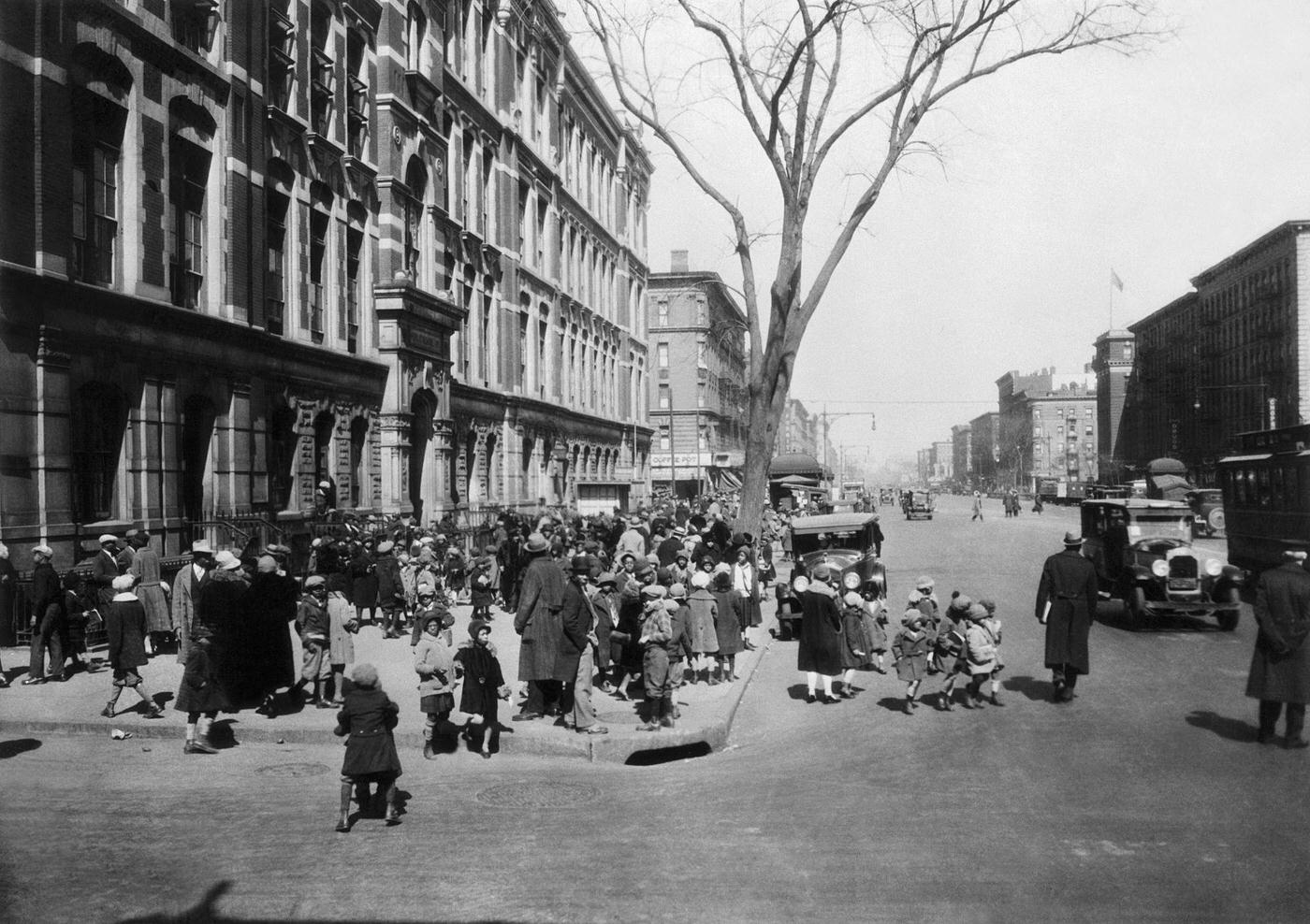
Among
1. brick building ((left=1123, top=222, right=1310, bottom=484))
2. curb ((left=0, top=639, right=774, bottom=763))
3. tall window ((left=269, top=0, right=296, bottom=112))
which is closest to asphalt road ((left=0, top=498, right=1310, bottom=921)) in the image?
curb ((left=0, top=639, right=774, bottom=763))

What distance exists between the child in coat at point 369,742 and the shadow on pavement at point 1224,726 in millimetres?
7705

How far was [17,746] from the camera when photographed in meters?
9.88

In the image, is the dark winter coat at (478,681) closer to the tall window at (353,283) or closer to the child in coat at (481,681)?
the child in coat at (481,681)

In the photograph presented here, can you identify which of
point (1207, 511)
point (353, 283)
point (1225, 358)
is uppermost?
point (1225, 358)

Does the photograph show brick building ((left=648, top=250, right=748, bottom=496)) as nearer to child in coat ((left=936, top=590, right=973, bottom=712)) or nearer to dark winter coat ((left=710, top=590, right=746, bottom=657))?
dark winter coat ((left=710, top=590, right=746, bottom=657))

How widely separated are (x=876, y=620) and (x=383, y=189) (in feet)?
61.0

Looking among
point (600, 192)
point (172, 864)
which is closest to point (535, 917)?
point (172, 864)

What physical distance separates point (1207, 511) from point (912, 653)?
36.3 m

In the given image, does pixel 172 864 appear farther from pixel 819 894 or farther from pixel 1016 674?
pixel 1016 674

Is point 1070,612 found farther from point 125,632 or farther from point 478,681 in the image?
point 125,632

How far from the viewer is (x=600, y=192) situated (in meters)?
53.8

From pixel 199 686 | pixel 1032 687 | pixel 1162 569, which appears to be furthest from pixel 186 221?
pixel 1162 569

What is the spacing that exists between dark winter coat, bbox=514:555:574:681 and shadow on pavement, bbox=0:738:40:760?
469 centimetres

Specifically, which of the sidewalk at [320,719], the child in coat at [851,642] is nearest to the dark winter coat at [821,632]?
the child in coat at [851,642]
